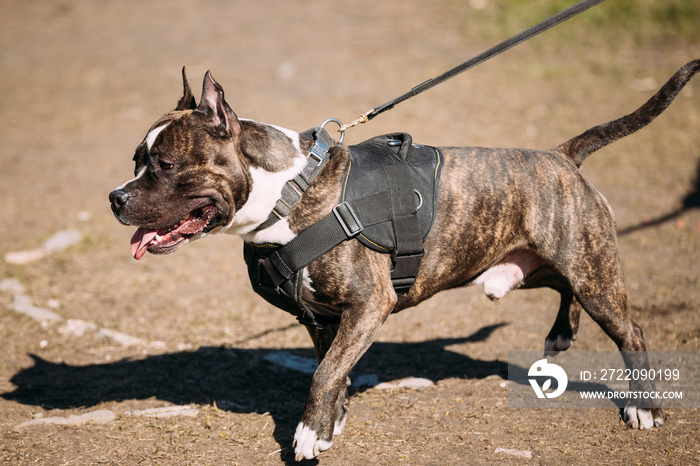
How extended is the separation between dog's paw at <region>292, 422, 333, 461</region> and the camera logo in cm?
188

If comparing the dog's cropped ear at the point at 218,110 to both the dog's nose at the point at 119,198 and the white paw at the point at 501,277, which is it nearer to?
the dog's nose at the point at 119,198

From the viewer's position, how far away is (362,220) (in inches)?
143

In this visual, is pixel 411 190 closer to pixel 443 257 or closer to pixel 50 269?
pixel 443 257

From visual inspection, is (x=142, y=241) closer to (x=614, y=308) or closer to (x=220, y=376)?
(x=220, y=376)

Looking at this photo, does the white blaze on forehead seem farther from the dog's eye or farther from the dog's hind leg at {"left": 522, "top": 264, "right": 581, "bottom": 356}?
the dog's hind leg at {"left": 522, "top": 264, "right": 581, "bottom": 356}

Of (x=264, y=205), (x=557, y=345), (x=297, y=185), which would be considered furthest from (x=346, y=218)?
(x=557, y=345)

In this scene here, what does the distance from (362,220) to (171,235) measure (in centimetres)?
102

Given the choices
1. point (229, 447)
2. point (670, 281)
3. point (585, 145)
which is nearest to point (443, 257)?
point (585, 145)

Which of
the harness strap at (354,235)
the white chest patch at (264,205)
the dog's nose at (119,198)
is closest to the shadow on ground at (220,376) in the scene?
the harness strap at (354,235)

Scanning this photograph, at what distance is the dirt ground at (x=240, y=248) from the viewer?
4242 millimetres

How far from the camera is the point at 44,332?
6027 mm

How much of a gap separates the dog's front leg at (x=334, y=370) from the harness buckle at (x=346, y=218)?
369 millimetres

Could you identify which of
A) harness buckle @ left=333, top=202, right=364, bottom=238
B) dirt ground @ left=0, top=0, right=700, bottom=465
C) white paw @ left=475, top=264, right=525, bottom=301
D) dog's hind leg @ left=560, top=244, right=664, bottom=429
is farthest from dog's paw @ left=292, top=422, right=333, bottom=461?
dog's hind leg @ left=560, top=244, right=664, bottom=429

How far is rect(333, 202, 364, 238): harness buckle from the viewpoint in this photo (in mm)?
3564
